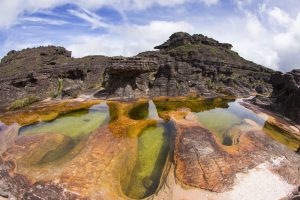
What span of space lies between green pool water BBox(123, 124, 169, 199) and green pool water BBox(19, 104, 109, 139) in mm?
5923

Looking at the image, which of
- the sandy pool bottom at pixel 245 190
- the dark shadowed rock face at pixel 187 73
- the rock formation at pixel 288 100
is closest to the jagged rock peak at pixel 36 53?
the dark shadowed rock face at pixel 187 73

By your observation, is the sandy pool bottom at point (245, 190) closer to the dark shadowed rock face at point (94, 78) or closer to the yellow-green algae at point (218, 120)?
the yellow-green algae at point (218, 120)

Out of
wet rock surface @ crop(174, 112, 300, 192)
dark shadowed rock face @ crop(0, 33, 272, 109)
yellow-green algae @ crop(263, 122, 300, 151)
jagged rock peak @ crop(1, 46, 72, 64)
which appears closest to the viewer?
wet rock surface @ crop(174, 112, 300, 192)

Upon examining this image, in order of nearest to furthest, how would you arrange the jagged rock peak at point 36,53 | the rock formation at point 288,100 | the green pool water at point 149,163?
the green pool water at point 149,163 → the rock formation at point 288,100 → the jagged rock peak at point 36,53

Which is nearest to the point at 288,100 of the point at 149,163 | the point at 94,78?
the point at 149,163

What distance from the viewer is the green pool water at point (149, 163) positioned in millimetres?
18031

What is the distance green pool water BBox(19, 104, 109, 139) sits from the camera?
Answer: 27484 mm

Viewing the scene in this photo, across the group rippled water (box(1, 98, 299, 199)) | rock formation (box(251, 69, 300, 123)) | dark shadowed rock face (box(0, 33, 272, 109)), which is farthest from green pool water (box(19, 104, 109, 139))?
rock formation (box(251, 69, 300, 123))

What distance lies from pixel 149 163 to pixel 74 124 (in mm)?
12323

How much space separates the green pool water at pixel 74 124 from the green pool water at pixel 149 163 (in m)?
5.92

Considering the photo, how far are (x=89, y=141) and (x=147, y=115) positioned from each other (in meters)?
12.3

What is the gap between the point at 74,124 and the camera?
30.4 metres

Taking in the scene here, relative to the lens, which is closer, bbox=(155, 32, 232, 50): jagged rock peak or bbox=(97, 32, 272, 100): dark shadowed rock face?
bbox=(97, 32, 272, 100): dark shadowed rock face

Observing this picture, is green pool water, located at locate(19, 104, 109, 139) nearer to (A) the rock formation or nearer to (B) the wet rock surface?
(B) the wet rock surface
